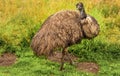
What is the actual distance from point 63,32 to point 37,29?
198cm

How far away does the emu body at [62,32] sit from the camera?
783cm

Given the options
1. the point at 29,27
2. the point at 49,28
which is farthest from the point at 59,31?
the point at 29,27

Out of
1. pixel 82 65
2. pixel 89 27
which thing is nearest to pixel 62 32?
pixel 89 27

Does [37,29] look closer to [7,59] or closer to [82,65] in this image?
[7,59]

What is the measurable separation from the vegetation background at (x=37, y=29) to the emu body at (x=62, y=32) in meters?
0.63

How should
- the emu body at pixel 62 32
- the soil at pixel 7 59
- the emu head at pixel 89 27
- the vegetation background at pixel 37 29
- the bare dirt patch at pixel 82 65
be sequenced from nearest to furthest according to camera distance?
the emu body at pixel 62 32
the emu head at pixel 89 27
the vegetation background at pixel 37 29
the bare dirt patch at pixel 82 65
the soil at pixel 7 59

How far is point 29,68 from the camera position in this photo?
27.7 ft

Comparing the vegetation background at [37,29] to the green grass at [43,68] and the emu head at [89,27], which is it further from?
the emu head at [89,27]

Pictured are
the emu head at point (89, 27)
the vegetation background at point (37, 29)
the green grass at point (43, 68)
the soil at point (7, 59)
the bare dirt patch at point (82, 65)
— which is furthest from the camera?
the soil at point (7, 59)

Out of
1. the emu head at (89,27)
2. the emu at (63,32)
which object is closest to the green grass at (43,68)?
the emu at (63,32)

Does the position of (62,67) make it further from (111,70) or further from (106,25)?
(106,25)

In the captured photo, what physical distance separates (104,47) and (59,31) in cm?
181

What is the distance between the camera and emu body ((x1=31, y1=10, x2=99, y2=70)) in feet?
25.7

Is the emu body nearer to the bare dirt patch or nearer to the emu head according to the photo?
the emu head
